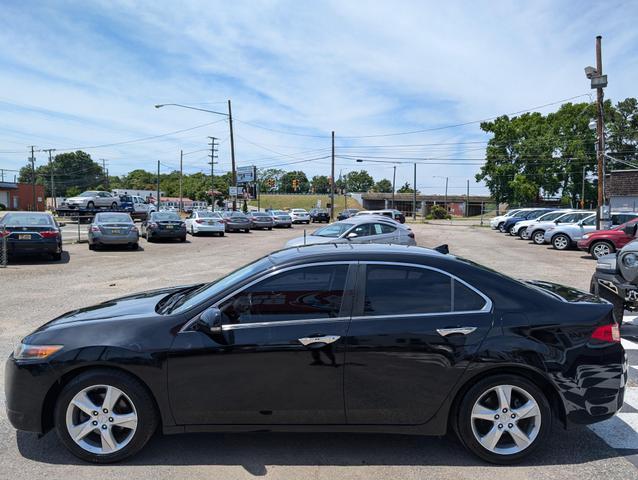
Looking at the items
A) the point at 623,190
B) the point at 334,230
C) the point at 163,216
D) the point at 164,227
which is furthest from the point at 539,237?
the point at 623,190

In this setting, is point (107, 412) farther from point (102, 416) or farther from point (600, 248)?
point (600, 248)

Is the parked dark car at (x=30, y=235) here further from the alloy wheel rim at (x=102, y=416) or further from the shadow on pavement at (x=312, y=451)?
the alloy wheel rim at (x=102, y=416)

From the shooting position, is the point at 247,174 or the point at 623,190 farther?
the point at 247,174

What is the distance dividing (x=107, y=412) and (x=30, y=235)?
42.8 ft

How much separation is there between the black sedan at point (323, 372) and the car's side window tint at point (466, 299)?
10mm

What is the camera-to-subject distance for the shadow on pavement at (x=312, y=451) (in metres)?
3.67

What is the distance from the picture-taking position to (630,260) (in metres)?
6.95

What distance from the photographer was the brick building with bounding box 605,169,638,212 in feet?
144

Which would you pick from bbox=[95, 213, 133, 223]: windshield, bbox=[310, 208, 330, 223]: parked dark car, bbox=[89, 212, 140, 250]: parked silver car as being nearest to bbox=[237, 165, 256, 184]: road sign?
bbox=[310, 208, 330, 223]: parked dark car

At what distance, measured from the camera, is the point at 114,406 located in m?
3.63

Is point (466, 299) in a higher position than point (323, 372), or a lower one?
higher

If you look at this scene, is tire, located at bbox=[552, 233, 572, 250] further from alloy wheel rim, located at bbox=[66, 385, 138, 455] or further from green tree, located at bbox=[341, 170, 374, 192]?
green tree, located at bbox=[341, 170, 374, 192]

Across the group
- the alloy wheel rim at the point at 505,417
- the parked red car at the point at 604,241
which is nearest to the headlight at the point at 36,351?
the alloy wheel rim at the point at 505,417

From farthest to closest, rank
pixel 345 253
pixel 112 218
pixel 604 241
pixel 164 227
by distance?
pixel 164 227 → pixel 112 218 → pixel 604 241 → pixel 345 253
